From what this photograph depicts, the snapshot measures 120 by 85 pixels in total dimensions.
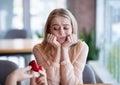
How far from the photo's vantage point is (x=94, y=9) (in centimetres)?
510

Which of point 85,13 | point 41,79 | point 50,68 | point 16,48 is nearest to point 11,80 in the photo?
point 41,79

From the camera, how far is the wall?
510cm

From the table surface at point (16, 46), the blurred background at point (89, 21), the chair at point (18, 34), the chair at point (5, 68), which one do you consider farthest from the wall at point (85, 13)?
the chair at point (5, 68)

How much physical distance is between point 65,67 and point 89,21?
11.5 ft

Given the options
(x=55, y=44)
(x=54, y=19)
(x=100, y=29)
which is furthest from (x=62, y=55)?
(x=100, y=29)

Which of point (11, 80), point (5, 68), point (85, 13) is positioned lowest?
point (5, 68)

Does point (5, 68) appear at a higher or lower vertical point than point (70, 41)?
lower

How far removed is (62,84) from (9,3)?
3.78 metres

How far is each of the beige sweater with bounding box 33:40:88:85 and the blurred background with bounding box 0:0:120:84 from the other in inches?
105

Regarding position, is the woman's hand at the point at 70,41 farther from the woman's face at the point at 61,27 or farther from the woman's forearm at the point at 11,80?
the woman's forearm at the point at 11,80

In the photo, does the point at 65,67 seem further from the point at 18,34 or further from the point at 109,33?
the point at 109,33

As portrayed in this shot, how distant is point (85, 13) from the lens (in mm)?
5113

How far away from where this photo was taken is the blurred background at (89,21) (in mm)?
4672

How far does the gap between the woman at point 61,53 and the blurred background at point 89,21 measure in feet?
8.80
